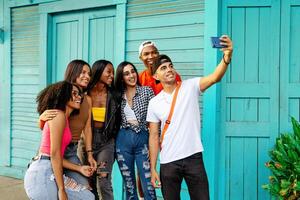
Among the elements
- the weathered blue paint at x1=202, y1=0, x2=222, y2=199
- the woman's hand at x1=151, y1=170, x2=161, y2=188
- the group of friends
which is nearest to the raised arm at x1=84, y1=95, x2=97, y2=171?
the group of friends

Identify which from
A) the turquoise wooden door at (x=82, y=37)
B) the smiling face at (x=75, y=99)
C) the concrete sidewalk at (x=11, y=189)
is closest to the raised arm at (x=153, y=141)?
the smiling face at (x=75, y=99)

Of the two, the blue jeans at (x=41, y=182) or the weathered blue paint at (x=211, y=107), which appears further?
the weathered blue paint at (x=211, y=107)

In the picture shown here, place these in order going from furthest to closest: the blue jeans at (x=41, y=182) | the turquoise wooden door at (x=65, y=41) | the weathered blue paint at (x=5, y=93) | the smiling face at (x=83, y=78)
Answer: the weathered blue paint at (x=5, y=93) → the turquoise wooden door at (x=65, y=41) → the smiling face at (x=83, y=78) → the blue jeans at (x=41, y=182)

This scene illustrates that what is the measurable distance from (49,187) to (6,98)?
396 centimetres

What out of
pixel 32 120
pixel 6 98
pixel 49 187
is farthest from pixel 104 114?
pixel 6 98

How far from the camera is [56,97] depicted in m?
3.28

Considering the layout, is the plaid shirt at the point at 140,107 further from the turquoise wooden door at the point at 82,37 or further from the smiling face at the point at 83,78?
the turquoise wooden door at the point at 82,37

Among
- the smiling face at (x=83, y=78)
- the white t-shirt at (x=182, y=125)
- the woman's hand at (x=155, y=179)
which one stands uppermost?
the smiling face at (x=83, y=78)

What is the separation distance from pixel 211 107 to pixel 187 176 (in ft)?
3.72

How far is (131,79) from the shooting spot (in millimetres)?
4031

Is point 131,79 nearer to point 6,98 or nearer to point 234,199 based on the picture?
point 234,199

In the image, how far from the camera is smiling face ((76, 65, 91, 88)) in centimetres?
388

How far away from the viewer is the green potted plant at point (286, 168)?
11.7ft

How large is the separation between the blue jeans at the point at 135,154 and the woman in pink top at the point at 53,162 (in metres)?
0.76
